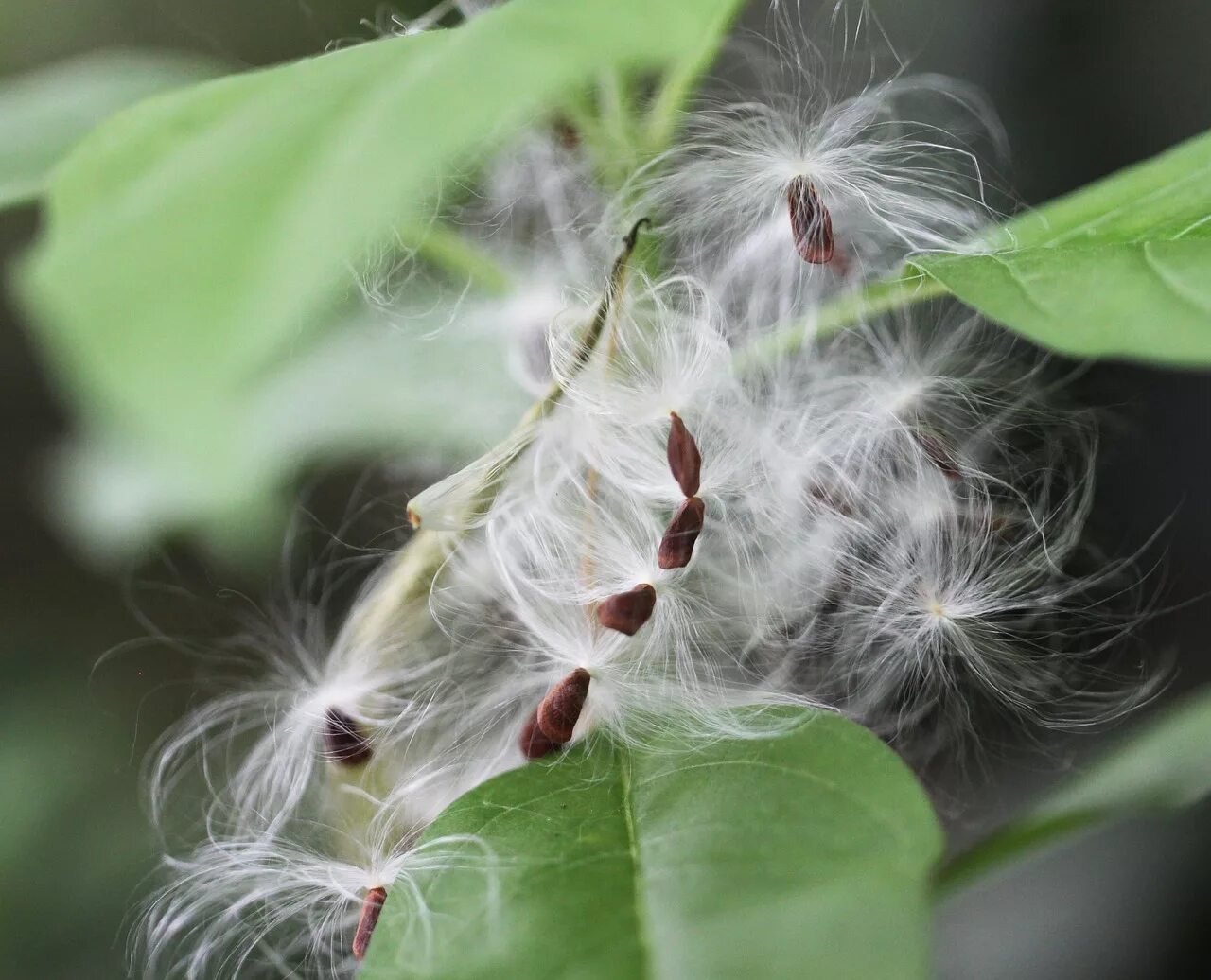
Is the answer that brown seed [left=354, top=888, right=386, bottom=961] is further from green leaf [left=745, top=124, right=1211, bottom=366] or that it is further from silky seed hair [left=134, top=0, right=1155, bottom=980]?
green leaf [left=745, top=124, right=1211, bottom=366]

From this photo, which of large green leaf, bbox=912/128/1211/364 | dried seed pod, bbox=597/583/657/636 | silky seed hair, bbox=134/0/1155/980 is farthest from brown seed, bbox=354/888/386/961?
large green leaf, bbox=912/128/1211/364

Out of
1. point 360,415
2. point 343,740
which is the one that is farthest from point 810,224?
point 360,415

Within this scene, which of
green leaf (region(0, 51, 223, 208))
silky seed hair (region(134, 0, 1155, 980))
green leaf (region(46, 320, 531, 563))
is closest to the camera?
silky seed hair (region(134, 0, 1155, 980))

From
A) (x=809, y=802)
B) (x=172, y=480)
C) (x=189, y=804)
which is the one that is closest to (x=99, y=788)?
(x=189, y=804)

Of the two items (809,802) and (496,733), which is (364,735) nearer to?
(496,733)

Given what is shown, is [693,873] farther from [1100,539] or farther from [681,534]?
[1100,539]
